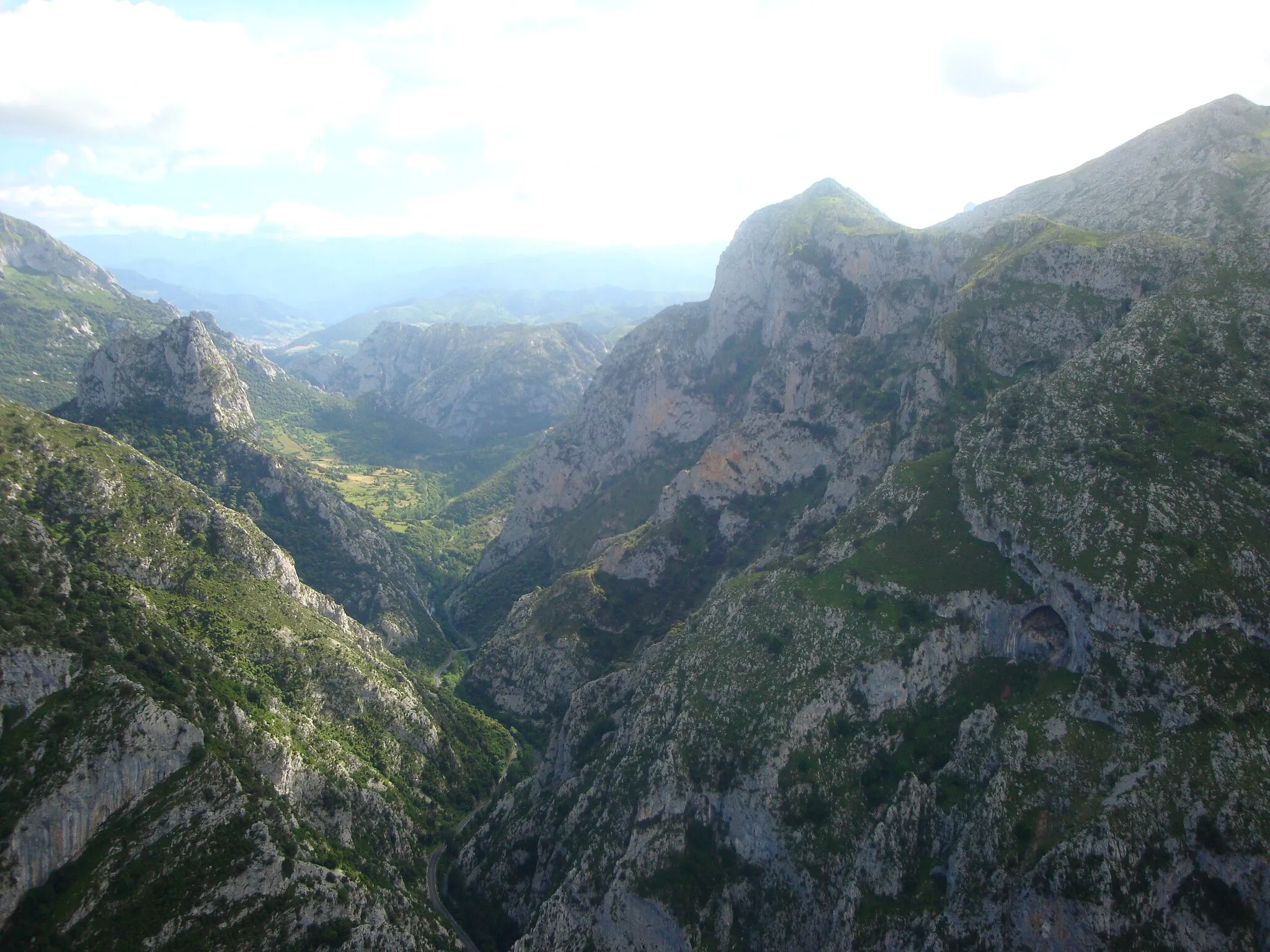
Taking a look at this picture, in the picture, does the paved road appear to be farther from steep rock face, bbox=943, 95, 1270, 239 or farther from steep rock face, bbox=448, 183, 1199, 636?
steep rock face, bbox=943, 95, 1270, 239

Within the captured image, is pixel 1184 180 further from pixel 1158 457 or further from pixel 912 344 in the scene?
pixel 1158 457

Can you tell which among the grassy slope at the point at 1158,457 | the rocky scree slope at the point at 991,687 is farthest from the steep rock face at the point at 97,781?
the grassy slope at the point at 1158,457

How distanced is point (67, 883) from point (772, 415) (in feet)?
481

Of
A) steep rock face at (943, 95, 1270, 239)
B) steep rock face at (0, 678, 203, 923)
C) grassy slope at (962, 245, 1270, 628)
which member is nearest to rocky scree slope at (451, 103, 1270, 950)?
grassy slope at (962, 245, 1270, 628)

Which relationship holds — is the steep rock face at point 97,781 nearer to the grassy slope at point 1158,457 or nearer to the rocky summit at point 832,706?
the rocky summit at point 832,706

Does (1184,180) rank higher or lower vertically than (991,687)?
higher

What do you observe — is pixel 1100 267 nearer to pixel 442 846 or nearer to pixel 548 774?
pixel 548 774

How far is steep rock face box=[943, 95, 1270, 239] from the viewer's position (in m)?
132

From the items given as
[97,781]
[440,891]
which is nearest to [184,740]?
[97,781]

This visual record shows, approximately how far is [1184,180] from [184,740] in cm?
20191

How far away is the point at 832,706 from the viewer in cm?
9494

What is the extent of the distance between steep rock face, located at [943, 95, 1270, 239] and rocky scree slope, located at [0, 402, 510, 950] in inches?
6723

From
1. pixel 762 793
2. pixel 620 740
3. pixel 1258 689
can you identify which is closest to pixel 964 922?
pixel 762 793

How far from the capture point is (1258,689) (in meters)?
71.3
